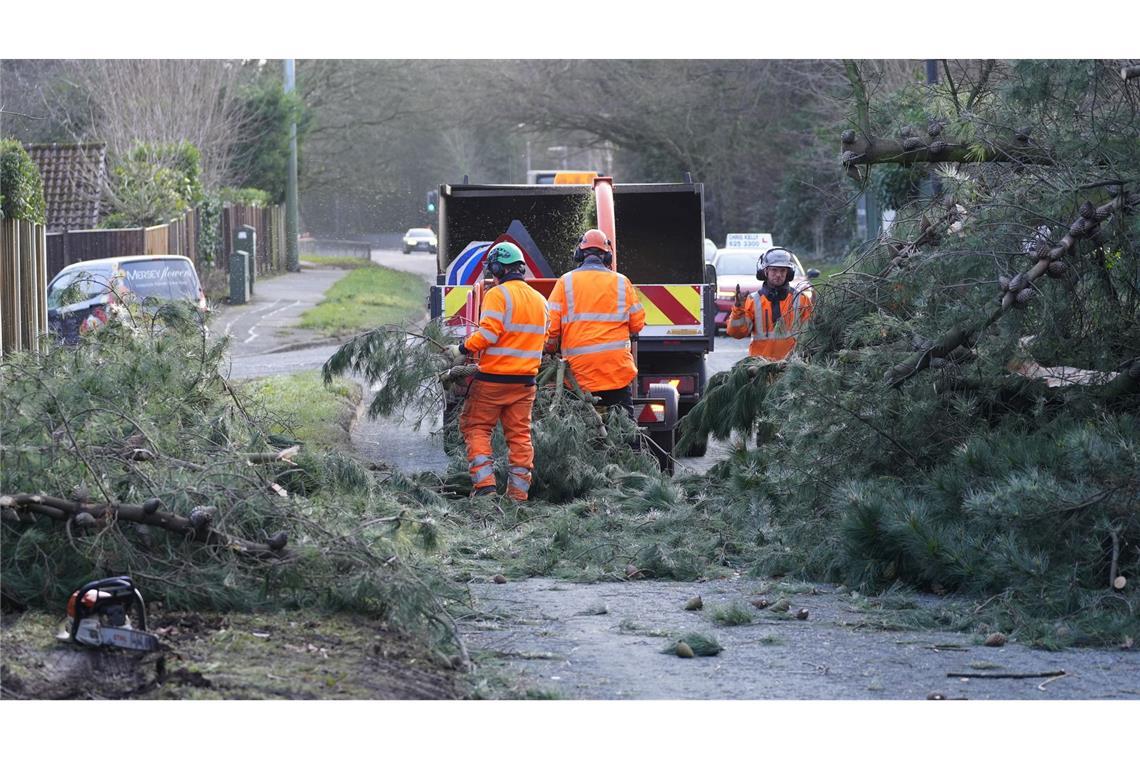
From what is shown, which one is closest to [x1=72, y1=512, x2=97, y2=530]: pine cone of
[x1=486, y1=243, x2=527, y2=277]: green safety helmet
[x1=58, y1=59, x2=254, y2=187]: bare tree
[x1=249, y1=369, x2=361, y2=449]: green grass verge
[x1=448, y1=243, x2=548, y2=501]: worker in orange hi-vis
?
[x1=448, y1=243, x2=548, y2=501]: worker in orange hi-vis

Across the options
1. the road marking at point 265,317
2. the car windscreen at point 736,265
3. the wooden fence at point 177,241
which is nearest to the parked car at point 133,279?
the wooden fence at point 177,241

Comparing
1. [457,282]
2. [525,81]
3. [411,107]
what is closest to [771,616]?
[457,282]

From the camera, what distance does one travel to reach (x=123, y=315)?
8.62 meters

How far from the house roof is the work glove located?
19461 millimetres

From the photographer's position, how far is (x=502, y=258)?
914 cm

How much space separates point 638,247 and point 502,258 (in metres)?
3.89

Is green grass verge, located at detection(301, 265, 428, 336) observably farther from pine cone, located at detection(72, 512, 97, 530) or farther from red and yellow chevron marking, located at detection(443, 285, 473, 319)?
pine cone, located at detection(72, 512, 97, 530)

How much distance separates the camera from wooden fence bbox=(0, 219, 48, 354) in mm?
12380

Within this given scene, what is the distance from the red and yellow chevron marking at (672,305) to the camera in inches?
472

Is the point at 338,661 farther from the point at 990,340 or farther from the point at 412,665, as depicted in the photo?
the point at 990,340

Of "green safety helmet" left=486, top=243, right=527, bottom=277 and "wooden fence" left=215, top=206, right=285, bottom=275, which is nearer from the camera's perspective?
"green safety helmet" left=486, top=243, right=527, bottom=277

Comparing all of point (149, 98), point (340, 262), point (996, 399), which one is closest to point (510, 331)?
point (996, 399)

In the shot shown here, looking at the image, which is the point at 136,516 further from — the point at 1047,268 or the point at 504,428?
the point at 1047,268

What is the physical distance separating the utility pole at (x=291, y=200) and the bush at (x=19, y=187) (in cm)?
2408
